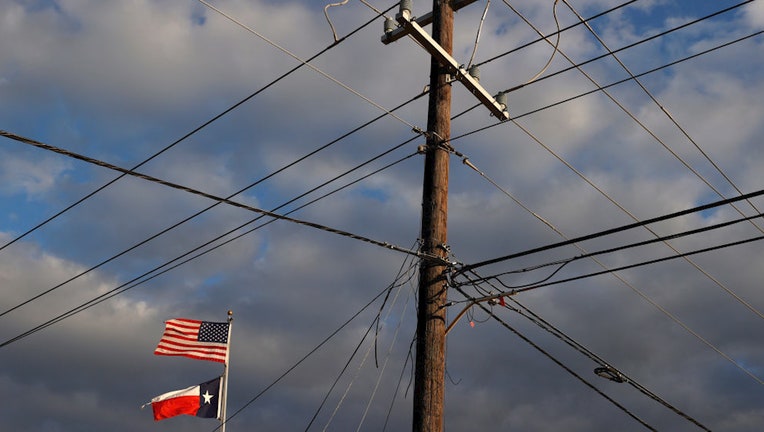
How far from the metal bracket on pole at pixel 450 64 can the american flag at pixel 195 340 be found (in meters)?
10.6

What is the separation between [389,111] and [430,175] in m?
1.76

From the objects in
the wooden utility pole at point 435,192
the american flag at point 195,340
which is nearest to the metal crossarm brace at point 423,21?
the wooden utility pole at point 435,192

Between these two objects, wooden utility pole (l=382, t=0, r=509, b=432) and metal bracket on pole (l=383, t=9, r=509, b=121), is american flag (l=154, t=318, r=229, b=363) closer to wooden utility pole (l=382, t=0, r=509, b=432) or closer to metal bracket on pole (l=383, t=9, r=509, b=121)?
wooden utility pole (l=382, t=0, r=509, b=432)

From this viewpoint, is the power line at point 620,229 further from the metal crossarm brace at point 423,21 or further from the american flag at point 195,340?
the american flag at point 195,340

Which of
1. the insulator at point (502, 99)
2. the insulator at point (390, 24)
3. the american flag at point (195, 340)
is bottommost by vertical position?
the american flag at point (195, 340)

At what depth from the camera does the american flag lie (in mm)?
20406

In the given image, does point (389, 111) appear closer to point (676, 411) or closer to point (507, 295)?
point (507, 295)

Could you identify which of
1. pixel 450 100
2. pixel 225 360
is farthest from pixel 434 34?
pixel 225 360

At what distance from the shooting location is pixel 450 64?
13523 millimetres

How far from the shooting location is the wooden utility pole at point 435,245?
470 inches

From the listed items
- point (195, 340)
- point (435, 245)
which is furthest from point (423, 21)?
point (195, 340)

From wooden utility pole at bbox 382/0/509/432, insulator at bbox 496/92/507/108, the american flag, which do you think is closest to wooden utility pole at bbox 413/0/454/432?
wooden utility pole at bbox 382/0/509/432

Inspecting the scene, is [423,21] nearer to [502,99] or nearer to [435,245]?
[502,99]

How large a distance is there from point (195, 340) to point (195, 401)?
5.77 feet
